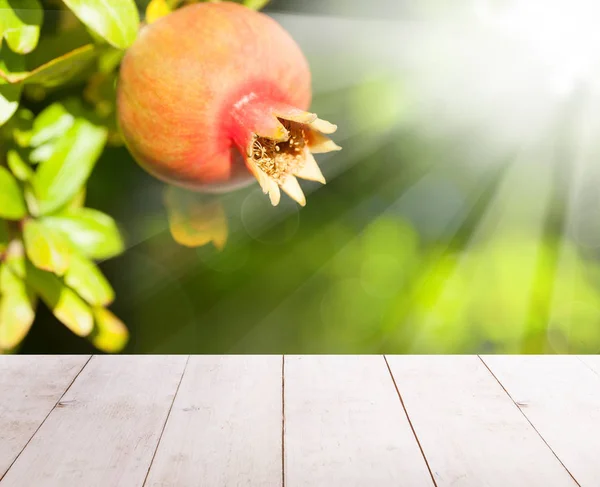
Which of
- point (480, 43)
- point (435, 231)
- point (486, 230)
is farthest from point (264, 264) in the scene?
point (480, 43)

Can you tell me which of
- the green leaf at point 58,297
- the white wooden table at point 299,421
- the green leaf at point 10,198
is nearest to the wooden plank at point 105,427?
the white wooden table at point 299,421

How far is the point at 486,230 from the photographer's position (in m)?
1.55

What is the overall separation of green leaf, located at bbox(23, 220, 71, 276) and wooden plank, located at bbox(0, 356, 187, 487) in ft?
0.76

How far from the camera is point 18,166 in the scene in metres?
1.42

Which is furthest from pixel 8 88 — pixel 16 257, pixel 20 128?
pixel 16 257

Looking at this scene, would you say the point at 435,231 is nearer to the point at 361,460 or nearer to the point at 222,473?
the point at 361,460

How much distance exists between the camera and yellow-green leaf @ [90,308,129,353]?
1566 mm

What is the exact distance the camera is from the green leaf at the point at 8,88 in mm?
1332

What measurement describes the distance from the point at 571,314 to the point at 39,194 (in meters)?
1.08

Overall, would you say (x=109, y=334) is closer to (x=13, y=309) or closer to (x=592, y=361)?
(x=13, y=309)

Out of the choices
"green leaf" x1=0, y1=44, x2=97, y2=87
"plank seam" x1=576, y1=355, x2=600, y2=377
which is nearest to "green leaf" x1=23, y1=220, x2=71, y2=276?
Answer: "green leaf" x1=0, y1=44, x2=97, y2=87

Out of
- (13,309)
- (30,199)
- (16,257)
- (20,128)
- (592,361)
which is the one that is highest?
(20,128)

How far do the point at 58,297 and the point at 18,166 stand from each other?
25cm

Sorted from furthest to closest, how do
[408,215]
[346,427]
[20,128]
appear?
[408,215] → [20,128] → [346,427]
